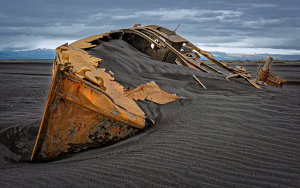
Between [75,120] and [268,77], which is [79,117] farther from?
[268,77]

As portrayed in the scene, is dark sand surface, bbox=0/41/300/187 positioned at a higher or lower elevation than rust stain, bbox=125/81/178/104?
lower

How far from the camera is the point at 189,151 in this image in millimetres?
2240

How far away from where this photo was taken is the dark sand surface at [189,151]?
1769 millimetres

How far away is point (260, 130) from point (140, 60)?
4.67m

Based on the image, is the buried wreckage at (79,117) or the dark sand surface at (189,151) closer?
the dark sand surface at (189,151)

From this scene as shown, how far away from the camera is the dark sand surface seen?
1.77 metres

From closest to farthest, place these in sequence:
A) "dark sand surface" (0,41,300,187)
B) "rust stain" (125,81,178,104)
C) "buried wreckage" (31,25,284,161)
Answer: "dark sand surface" (0,41,300,187) < "buried wreckage" (31,25,284,161) < "rust stain" (125,81,178,104)

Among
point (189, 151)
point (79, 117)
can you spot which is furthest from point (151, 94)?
point (189, 151)

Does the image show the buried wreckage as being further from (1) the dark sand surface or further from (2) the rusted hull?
(1) the dark sand surface

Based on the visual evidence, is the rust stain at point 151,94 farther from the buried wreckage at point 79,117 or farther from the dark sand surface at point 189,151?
the buried wreckage at point 79,117

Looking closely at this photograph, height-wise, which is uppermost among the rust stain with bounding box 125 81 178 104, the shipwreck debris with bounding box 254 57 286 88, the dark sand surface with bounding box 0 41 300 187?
the shipwreck debris with bounding box 254 57 286 88

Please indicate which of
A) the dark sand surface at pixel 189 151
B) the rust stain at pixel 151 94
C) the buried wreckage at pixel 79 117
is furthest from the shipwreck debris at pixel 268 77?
the buried wreckage at pixel 79 117

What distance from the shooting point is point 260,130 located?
2.79 metres

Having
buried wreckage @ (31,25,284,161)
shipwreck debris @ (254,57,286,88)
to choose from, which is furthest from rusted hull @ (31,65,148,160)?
shipwreck debris @ (254,57,286,88)
